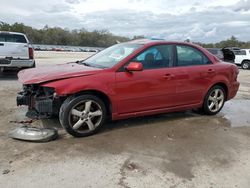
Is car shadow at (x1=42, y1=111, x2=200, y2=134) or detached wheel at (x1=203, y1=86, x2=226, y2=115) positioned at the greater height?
detached wheel at (x1=203, y1=86, x2=226, y2=115)

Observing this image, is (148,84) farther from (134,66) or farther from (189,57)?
(189,57)

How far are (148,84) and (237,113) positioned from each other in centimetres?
282

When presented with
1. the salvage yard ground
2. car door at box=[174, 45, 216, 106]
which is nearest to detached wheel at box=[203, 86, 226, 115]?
car door at box=[174, 45, 216, 106]

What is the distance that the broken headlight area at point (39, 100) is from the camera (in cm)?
445

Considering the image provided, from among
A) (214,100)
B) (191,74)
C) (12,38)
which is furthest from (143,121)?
(12,38)

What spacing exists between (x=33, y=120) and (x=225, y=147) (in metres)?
3.36

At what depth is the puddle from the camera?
588 cm

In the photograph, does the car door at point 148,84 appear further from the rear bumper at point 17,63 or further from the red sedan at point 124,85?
the rear bumper at point 17,63

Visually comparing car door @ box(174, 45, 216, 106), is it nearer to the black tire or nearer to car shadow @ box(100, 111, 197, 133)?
car shadow @ box(100, 111, 197, 133)

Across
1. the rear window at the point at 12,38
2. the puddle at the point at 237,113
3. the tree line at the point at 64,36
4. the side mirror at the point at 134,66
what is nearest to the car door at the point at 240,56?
the puddle at the point at 237,113

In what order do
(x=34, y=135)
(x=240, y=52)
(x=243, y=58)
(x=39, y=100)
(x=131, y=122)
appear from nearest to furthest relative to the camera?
1. (x=34, y=135)
2. (x=39, y=100)
3. (x=131, y=122)
4. (x=243, y=58)
5. (x=240, y=52)

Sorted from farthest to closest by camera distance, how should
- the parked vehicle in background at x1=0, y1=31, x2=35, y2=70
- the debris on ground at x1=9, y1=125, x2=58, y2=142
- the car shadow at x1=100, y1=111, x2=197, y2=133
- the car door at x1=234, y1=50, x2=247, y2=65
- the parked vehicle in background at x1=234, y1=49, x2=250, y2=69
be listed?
the car door at x1=234, y1=50, x2=247, y2=65 < the parked vehicle in background at x1=234, y1=49, x2=250, y2=69 < the parked vehicle in background at x1=0, y1=31, x2=35, y2=70 < the car shadow at x1=100, y1=111, x2=197, y2=133 < the debris on ground at x1=9, y1=125, x2=58, y2=142

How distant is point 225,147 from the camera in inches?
174

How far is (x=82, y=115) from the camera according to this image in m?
4.53
